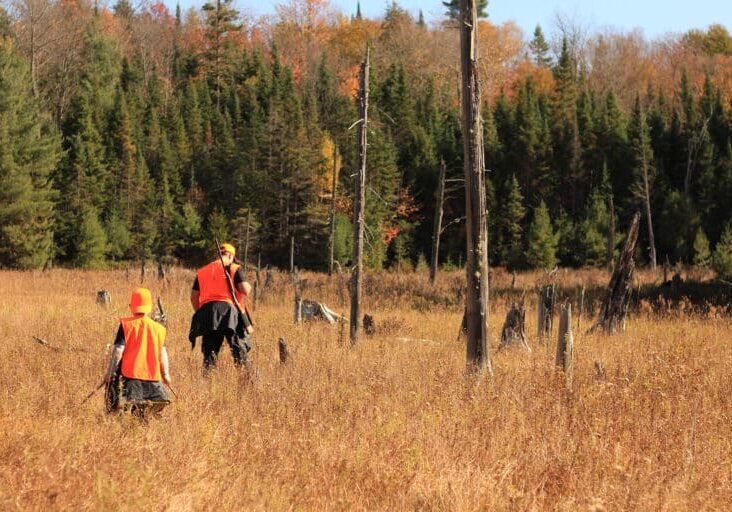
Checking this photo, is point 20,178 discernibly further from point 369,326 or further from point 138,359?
point 138,359

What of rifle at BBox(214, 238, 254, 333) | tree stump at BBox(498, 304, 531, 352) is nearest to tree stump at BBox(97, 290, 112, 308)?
tree stump at BBox(498, 304, 531, 352)

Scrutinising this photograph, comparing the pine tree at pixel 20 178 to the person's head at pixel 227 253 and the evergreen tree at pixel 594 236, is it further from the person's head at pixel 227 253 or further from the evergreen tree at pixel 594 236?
the person's head at pixel 227 253

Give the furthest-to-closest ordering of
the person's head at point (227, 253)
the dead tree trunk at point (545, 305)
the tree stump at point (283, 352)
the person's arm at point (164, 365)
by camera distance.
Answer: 1. the dead tree trunk at point (545, 305)
2. the tree stump at point (283, 352)
3. the person's head at point (227, 253)
4. the person's arm at point (164, 365)

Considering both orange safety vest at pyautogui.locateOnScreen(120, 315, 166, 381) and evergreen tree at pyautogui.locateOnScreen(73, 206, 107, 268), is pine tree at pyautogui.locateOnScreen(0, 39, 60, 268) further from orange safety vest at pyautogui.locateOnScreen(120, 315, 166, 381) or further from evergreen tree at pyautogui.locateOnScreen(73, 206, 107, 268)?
orange safety vest at pyautogui.locateOnScreen(120, 315, 166, 381)

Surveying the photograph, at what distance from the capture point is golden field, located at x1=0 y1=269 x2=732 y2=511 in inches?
196

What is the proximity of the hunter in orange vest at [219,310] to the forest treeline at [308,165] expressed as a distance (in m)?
29.9

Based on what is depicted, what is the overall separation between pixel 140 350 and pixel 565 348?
4461mm

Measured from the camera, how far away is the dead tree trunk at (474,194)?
868cm

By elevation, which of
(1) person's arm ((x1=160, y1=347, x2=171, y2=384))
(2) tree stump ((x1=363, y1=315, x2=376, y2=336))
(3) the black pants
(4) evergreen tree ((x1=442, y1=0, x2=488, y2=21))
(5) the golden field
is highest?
(4) evergreen tree ((x1=442, y1=0, x2=488, y2=21))

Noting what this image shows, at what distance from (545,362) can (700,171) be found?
4370cm

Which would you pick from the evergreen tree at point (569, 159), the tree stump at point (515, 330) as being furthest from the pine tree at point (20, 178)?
the tree stump at point (515, 330)

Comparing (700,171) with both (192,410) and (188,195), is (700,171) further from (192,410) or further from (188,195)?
(192,410)

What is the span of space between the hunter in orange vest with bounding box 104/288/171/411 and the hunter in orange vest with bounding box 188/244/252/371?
7.51 feet

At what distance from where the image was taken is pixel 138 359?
20.4 feet
